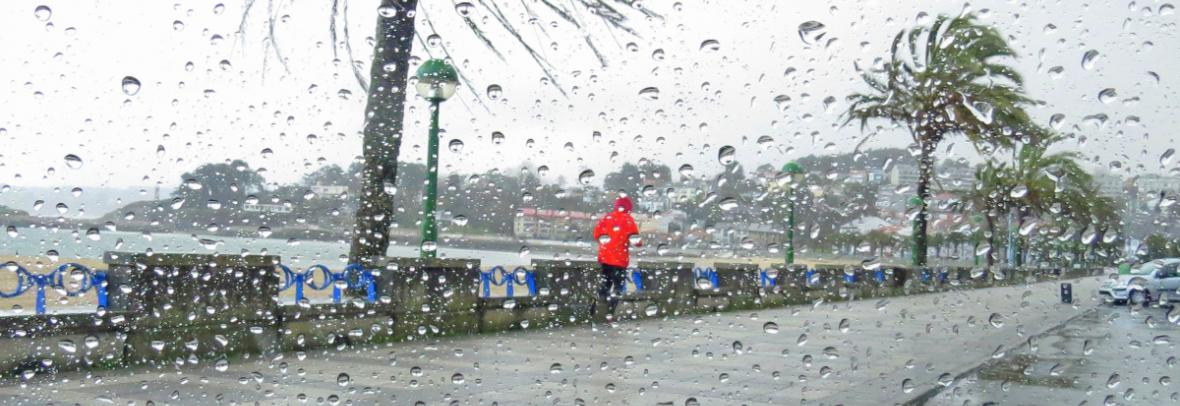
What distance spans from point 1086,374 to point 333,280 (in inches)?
205

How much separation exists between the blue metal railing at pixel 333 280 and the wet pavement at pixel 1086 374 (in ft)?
11.8

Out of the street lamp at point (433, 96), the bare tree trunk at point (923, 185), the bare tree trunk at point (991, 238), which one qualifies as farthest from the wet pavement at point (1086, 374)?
the street lamp at point (433, 96)

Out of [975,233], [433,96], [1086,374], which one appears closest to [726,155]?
[975,233]

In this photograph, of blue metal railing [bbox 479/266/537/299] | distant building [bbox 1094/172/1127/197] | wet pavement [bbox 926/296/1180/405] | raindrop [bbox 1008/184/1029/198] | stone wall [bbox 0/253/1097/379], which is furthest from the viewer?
blue metal railing [bbox 479/266/537/299]

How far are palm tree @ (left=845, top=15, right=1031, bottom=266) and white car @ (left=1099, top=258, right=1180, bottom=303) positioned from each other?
0.47 metres

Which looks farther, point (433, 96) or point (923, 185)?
point (433, 96)

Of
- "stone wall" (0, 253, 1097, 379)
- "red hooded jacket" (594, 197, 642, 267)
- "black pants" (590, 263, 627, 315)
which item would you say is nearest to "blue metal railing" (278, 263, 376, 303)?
Answer: "stone wall" (0, 253, 1097, 379)

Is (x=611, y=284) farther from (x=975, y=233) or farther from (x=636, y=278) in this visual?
(x=975, y=233)

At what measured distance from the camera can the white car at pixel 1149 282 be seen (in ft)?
8.11

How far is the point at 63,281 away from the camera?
5637 millimetres

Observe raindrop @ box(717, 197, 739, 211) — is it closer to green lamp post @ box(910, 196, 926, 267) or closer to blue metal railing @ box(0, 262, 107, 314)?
green lamp post @ box(910, 196, 926, 267)

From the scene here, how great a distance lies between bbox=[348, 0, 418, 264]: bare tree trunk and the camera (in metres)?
3.95

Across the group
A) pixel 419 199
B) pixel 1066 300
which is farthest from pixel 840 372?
pixel 419 199

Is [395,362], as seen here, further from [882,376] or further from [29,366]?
[882,376]
